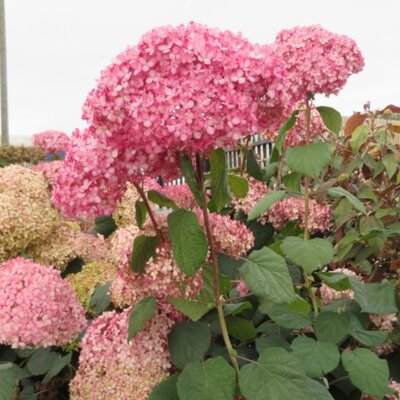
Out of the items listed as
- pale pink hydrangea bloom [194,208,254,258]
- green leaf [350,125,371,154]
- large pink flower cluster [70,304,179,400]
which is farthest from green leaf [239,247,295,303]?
green leaf [350,125,371,154]

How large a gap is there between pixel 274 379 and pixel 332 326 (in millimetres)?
451

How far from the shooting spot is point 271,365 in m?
1.66

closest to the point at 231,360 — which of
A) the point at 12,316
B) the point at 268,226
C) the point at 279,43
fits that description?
the point at 12,316

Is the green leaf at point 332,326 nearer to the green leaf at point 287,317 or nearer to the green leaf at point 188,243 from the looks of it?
the green leaf at point 287,317

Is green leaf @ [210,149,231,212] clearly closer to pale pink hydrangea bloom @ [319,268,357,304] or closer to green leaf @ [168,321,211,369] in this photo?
Answer: green leaf @ [168,321,211,369]

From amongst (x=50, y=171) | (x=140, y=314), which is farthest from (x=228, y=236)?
(x=50, y=171)

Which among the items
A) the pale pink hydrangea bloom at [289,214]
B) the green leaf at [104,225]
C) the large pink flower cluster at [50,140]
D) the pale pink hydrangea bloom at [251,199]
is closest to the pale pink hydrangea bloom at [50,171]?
the green leaf at [104,225]

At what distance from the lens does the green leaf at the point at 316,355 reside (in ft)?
6.21

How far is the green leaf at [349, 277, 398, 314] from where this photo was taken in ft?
6.97

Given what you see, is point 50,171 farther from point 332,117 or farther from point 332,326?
point 332,326

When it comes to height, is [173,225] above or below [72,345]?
above

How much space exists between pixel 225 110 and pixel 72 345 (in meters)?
1.18

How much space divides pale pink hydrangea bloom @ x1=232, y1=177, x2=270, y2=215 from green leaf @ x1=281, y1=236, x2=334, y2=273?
61 centimetres

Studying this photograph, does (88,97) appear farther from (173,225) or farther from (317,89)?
(317,89)
